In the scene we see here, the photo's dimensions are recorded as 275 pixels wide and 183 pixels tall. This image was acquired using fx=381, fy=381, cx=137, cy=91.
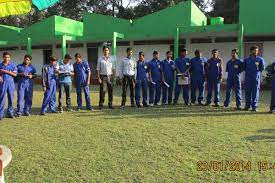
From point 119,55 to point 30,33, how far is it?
259 inches

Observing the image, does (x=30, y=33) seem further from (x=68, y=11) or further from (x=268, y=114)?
(x=268, y=114)

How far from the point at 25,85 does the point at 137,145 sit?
4.22 meters

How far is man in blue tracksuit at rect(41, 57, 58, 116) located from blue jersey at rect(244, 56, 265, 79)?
4.93 meters

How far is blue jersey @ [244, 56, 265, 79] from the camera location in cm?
955

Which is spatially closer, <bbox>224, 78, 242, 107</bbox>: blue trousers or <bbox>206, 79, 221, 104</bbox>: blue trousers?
<bbox>224, 78, 242, 107</bbox>: blue trousers

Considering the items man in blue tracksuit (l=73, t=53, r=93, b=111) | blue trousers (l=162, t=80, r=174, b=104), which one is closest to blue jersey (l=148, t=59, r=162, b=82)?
blue trousers (l=162, t=80, r=174, b=104)

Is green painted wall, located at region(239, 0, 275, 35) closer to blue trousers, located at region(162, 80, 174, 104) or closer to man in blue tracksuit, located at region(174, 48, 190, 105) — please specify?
man in blue tracksuit, located at region(174, 48, 190, 105)

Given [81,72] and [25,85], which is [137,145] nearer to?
[25,85]

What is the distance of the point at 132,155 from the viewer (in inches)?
230

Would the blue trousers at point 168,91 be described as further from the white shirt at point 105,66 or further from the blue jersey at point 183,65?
the white shirt at point 105,66

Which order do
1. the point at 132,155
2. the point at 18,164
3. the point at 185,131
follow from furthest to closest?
the point at 185,131 → the point at 132,155 → the point at 18,164

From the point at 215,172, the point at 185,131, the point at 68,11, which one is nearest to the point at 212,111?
the point at 185,131

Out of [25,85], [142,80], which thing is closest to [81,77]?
[25,85]

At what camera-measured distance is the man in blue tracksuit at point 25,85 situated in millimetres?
9281
